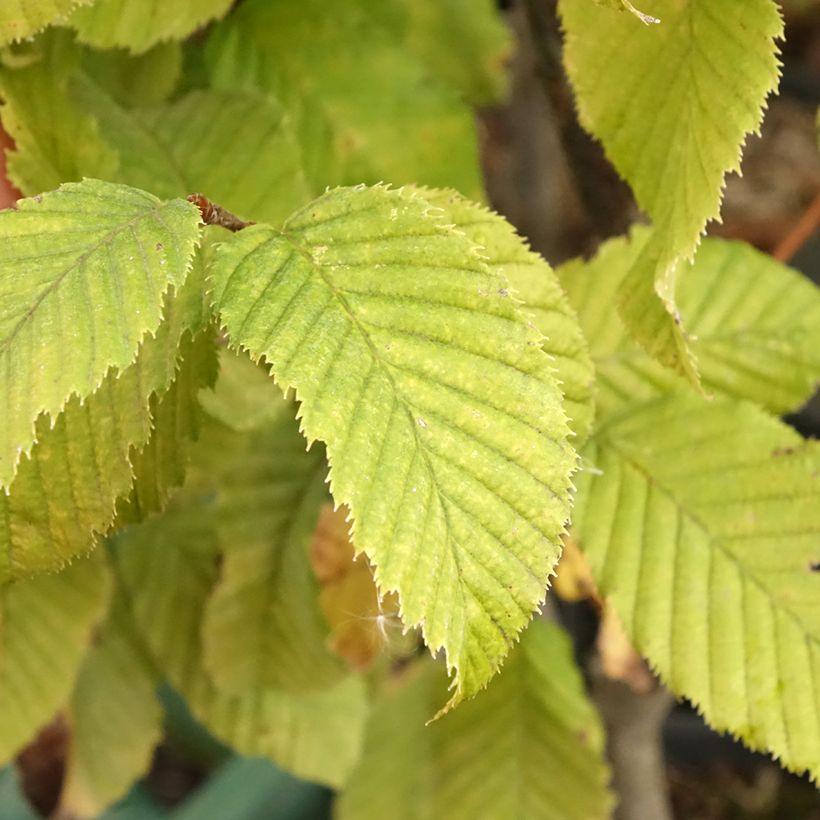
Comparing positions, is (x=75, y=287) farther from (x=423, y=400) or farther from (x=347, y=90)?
(x=347, y=90)

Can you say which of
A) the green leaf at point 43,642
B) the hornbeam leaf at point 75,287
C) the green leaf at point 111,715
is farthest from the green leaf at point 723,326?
the green leaf at point 111,715

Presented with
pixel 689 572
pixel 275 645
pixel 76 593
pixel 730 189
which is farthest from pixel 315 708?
pixel 730 189

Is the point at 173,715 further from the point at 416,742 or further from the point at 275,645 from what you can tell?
the point at 275,645

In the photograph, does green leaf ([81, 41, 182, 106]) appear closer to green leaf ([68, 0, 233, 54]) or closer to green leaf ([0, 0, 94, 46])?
green leaf ([68, 0, 233, 54])

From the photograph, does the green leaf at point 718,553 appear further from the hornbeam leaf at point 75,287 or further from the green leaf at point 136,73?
the green leaf at point 136,73

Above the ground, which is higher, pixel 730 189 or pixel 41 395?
pixel 41 395

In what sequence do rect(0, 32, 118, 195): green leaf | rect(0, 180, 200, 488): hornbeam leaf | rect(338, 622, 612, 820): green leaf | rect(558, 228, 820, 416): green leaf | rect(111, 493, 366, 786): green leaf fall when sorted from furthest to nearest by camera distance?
rect(338, 622, 612, 820): green leaf, rect(111, 493, 366, 786): green leaf, rect(558, 228, 820, 416): green leaf, rect(0, 32, 118, 195): green leaf, rect(0, 180, 200, 488): hornbeam leaf

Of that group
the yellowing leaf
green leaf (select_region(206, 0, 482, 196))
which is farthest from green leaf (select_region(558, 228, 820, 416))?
the yellowing leaf
